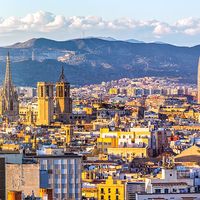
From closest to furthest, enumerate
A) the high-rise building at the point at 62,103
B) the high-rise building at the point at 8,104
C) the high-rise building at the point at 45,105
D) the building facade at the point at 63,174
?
the building facade at the point at 63,174
the high-rise building at the point at 45,105
the high-rise building at the point at 62,103
the high-rise building at the point at 8,104

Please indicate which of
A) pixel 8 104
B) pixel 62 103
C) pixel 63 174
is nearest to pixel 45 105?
pixel 62 103

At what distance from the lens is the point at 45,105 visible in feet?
360

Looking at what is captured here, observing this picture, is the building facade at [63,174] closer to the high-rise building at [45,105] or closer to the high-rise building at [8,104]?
the high-rise building at [45,105]

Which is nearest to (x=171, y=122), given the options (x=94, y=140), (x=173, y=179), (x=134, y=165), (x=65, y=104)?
(x=65, y=104)

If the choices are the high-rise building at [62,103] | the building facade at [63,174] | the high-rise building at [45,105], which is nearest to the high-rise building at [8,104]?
the high-rise building at [45,105]

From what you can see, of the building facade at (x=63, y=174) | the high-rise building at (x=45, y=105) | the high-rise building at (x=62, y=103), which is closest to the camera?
the building facade at (x=63, y=174)

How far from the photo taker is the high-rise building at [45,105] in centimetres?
10806

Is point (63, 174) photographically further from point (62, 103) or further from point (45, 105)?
point (62, 103)

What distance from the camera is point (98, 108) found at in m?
131

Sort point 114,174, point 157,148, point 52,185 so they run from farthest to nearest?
point 157,148
point 114,174
point 52,185

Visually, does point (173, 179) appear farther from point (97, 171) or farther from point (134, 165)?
point (134, 165)

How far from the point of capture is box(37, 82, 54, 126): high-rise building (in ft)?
355

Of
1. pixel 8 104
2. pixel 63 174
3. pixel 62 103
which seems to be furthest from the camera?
pixel 8 104

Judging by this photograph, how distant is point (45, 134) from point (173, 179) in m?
51.0
